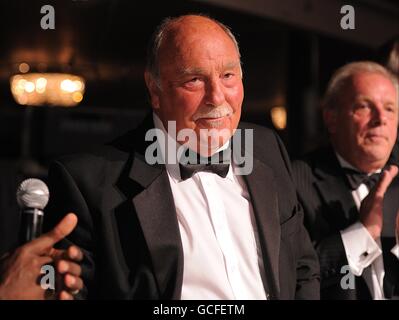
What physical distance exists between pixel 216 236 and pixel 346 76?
91 cm

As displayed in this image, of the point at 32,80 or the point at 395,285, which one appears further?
the point at 32,80

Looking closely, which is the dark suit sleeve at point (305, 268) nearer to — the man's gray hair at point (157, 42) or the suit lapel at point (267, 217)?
the suit lapel at point (267, 217)

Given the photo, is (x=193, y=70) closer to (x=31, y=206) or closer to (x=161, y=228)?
(x=161, y=228)

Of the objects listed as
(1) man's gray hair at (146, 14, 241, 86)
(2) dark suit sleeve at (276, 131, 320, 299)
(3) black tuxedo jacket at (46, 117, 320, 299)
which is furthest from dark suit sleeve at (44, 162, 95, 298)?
(2) dark suit sleeve at (276, 131, 320, 299)

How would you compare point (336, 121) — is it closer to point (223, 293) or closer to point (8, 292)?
point (223, 293)

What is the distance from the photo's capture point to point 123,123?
22.8 ft

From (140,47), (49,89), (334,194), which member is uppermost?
(140,47)

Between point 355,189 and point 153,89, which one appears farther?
point 355,189

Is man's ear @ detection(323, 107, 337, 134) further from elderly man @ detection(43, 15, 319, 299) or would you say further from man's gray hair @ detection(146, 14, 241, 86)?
man's gray hair @ detection(146, 14, 241, 86)

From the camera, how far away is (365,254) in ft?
6.29

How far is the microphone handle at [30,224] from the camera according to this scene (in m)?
1.30

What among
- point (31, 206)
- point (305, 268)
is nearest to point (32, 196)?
point (31, 206)

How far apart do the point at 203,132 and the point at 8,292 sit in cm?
61
